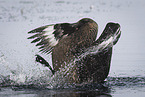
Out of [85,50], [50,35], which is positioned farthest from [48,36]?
[85,50]

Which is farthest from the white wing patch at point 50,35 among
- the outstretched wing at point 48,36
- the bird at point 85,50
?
the bird at point 85,50

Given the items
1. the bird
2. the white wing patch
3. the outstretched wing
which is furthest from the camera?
the white wing patch

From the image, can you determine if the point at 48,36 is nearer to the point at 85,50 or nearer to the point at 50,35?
the point at 50,35

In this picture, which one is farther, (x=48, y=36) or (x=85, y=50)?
(x=48, y=36)

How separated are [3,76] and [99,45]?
2.47m

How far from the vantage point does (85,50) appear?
6879 millimetres

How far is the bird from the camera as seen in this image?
22.2ft

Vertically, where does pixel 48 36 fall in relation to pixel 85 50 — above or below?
above

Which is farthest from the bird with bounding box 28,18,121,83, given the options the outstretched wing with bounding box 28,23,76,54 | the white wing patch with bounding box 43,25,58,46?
the white wing patch with bounding box 43,25,58,46

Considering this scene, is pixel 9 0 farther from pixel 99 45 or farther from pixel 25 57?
pixel 99 45

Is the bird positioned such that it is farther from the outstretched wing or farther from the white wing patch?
the white wing patch

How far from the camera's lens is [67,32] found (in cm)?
724

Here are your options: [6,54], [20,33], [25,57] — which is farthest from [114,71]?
[20,33]

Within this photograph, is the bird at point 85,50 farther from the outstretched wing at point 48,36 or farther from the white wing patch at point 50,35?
the white wing patch at point 50,35
